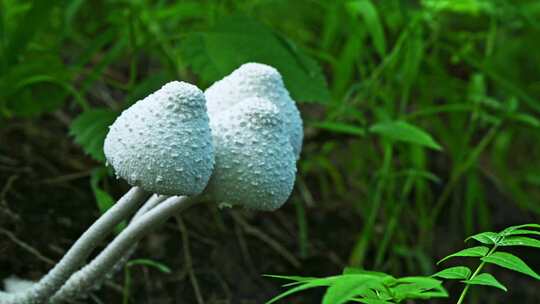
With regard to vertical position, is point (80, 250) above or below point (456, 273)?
below

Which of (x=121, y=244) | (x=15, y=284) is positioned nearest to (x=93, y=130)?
(x=15, y=284)

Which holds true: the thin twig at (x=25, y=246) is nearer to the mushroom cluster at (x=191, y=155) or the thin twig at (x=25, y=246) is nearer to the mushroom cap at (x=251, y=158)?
the mushroom cluster at (x=191, y=155)

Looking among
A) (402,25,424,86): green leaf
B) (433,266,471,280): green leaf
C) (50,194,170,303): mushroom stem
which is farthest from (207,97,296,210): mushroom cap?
(402,25,424,86): green leaf

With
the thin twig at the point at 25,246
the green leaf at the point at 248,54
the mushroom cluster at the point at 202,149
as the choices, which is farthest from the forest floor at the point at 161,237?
the mushroom cluster at the point at 202,149

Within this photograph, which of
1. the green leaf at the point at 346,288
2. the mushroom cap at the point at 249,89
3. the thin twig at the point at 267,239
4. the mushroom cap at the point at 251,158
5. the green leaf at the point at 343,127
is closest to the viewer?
the green leaf at the point at 346,288

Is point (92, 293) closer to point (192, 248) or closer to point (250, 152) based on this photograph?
point (192, 248)

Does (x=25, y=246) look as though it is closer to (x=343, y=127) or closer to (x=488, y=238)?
(x=343, y=127)
